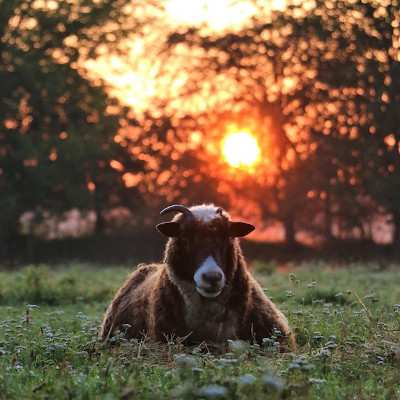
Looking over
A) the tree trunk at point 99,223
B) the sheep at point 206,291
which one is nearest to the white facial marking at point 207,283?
the sheep at point 206,291

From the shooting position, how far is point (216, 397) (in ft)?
15.8

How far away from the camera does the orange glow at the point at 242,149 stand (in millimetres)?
35312

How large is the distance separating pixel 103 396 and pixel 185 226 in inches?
126

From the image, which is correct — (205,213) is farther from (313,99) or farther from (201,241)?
(313,99)

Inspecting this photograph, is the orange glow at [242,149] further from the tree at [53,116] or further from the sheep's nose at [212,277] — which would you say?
the sheep's nose at [212,277]

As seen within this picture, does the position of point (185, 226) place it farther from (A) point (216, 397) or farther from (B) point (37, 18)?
(B) point (37, 18)

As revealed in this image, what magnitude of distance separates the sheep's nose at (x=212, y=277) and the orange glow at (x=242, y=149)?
1095 inches

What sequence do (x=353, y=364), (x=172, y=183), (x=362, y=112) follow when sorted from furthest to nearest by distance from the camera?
1. (x=172, y=183)
2. (x=362, y=112)
3. (x=353, y=364)

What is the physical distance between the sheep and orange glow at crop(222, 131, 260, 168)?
88.1 feet

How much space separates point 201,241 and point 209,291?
1.85ft

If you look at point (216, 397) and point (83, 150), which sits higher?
point (83, 150)

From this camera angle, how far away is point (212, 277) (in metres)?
7.53

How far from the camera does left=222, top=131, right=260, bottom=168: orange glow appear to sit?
35.3m

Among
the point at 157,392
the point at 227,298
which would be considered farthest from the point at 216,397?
the point at 227,298
